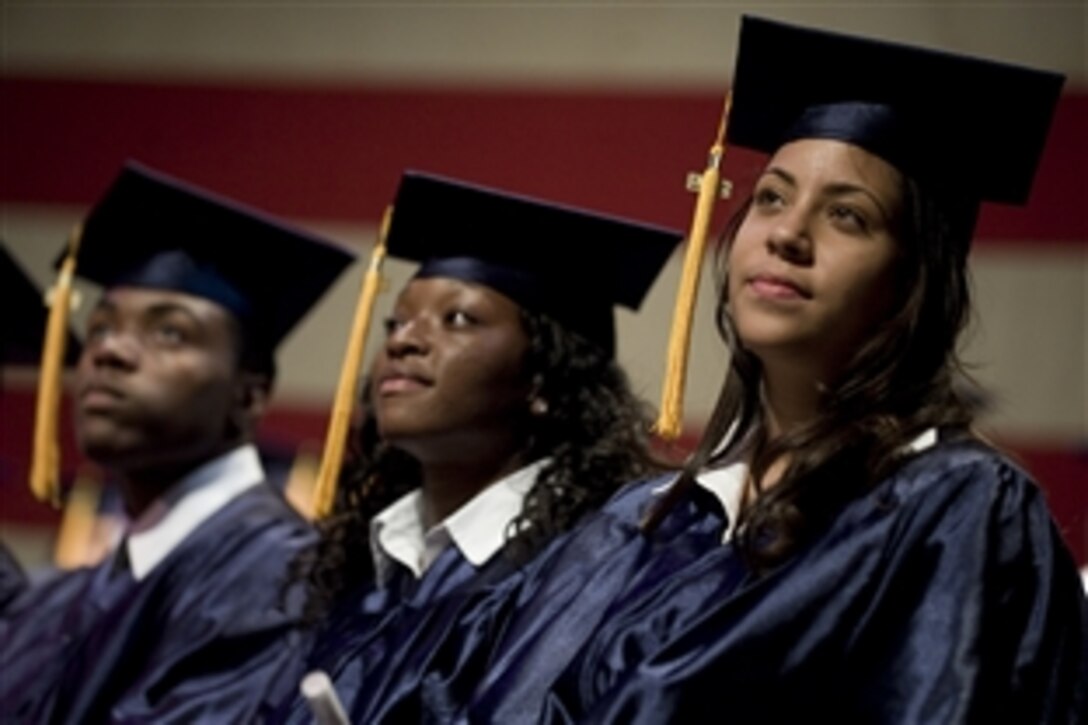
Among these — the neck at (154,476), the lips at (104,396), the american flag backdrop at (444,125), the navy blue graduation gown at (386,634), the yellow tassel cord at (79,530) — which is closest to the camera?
the navy blue graduation gown at (386,634)

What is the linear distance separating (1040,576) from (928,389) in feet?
0.61

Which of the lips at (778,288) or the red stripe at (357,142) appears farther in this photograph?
the red stripe at (357,142)

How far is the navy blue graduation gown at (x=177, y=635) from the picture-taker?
7.93ft

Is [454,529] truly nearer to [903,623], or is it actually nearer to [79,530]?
[903,623]

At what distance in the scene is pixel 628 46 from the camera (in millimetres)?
3758

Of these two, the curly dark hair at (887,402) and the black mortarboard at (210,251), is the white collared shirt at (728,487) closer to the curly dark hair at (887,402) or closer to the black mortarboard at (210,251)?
the curly dark hair at (887,402)

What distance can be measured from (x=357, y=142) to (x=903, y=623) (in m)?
2.66

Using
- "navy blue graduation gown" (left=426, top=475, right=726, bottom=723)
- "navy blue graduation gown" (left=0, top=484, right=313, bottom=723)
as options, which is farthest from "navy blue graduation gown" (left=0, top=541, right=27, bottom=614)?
"navy blue graduation gown" (left=426, top=475, right=726, bottom=723)

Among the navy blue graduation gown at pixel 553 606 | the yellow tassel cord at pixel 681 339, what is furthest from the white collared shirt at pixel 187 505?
the yellow tassel cord at pixel 681 339

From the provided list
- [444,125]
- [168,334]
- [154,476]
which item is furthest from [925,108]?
[444,125]

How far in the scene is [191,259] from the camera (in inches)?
109

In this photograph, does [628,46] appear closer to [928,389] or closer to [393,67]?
[393,67]

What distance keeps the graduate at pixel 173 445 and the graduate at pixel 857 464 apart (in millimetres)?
986

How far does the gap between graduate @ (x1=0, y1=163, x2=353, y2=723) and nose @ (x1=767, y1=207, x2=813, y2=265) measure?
110cm
